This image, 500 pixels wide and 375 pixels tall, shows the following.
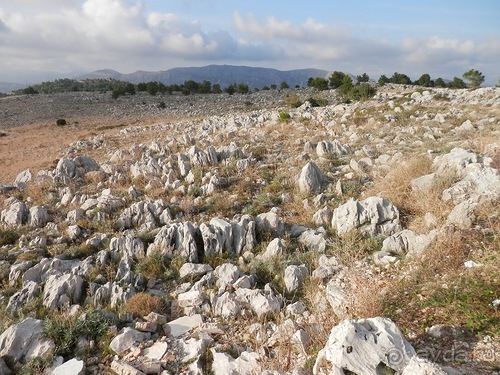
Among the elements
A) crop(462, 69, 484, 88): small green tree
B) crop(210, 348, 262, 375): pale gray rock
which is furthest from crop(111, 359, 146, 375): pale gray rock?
crop(462, 69, 484, 88): small green tree

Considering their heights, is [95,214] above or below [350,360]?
below

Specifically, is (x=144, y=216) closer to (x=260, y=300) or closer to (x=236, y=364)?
(x=260, y=300)

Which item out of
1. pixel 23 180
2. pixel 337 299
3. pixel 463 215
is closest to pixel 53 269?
pixel 337 299

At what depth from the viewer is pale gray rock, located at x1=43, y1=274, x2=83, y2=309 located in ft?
18.3

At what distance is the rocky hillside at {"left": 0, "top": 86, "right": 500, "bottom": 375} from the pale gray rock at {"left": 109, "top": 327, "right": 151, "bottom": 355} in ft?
0.04

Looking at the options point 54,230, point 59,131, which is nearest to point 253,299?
point 54,230

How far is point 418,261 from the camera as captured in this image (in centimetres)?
537

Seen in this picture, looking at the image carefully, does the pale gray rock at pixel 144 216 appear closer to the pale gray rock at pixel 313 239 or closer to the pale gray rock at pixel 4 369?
the pale gray rock at pixel 313 239

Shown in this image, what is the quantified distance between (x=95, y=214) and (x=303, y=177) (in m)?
5.07

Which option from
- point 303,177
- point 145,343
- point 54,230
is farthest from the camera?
point 303,177

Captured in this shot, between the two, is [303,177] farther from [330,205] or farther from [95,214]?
[95,214]

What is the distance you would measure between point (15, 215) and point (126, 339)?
5770mm

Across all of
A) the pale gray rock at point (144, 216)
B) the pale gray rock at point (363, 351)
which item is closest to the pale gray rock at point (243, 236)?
the pale gray rock at point (144, 216)

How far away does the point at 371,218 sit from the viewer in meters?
6.89
